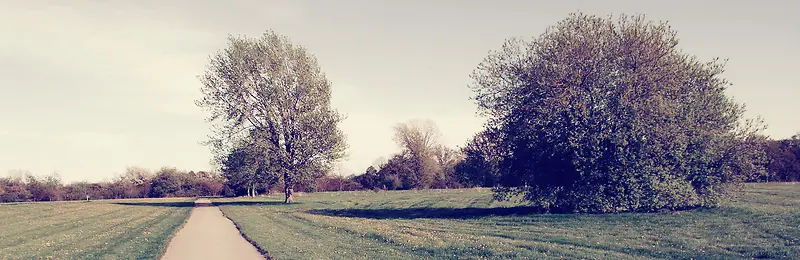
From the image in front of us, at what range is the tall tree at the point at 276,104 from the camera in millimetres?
50188

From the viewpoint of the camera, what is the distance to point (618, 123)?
27.2 metres

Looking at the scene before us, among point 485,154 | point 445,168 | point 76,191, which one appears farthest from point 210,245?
point 76,191

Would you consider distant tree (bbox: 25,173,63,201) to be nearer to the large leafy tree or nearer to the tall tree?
the tall tree

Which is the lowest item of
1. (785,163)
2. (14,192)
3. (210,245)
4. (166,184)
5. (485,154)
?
(210,245)

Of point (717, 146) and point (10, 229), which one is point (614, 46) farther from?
point (10, 229)

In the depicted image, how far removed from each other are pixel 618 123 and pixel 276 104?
3347cm

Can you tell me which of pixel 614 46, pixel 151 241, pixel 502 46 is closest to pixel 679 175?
pixel 614 46

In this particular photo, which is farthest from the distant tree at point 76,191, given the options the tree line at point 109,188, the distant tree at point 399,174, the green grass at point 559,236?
the green grass at point 559,236

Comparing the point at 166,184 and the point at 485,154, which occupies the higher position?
the point at 485,154

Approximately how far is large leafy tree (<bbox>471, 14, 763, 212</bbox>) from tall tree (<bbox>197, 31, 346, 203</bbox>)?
2445cm

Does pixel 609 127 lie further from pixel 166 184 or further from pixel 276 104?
pixel 166 184

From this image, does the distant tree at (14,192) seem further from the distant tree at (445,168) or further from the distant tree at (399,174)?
the distant tree at (445,168)

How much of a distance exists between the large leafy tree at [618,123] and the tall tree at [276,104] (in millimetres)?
24453

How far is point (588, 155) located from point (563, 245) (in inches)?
451
